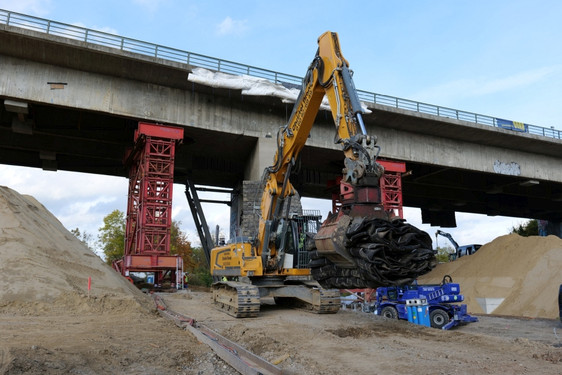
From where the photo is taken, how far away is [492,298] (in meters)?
18.9

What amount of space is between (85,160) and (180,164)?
737cm

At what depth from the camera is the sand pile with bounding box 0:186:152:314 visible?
10648mm

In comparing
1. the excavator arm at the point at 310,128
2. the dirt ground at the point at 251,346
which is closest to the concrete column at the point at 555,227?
the dirt ground at the point at 251,346

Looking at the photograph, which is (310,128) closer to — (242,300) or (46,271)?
(242,300)

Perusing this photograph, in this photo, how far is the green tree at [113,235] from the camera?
52906 mm

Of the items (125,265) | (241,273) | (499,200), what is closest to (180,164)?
(125,265)

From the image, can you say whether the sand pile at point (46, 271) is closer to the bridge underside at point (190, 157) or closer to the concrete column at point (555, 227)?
the bridge underside at point (190, 157)

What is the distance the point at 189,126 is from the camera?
21656 mm

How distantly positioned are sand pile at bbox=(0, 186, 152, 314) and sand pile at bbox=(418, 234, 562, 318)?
1496 centimetres

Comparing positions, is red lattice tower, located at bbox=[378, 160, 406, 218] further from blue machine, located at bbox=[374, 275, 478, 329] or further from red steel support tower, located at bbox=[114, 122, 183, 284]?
blue machine, located at bbox=[374, 275, 478, 329]

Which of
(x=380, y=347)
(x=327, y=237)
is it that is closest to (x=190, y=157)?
(x=327, y=237)

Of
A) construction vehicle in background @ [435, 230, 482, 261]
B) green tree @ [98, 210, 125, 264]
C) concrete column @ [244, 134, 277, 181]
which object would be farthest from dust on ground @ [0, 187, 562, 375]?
green tree @ [98, 210, 125, 264]

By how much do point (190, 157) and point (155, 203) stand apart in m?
7.39

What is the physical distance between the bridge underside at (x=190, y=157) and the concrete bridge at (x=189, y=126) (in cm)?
8
